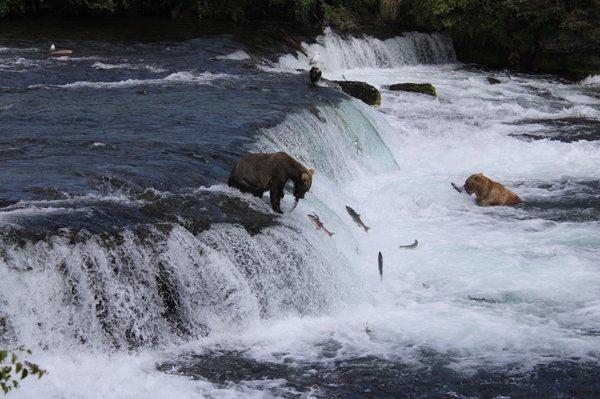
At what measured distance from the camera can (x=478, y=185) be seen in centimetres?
1228

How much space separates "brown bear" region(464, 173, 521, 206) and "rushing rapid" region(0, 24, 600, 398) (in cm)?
19

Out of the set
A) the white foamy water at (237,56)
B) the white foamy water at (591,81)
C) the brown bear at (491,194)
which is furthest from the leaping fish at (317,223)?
the white foamy water at (591,81)

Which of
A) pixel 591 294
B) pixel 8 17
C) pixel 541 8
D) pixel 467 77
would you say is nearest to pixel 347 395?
pixel 591 294

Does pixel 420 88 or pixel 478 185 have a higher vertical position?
pixel 420 88

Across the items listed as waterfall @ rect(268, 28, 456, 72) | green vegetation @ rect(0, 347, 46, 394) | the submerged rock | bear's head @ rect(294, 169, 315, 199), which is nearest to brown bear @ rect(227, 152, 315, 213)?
bear's head @ rect(294, 169, 315, 199)

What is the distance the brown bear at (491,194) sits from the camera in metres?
12.1

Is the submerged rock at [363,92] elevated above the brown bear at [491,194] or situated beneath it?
elevated above

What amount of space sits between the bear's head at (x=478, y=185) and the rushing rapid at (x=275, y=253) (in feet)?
0.74

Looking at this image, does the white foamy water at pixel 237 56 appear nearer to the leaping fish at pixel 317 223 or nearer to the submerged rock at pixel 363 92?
the submerged rock at pixel 363 92

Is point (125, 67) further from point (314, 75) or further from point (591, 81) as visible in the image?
point (591, 81)

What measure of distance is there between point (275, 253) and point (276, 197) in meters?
0.70

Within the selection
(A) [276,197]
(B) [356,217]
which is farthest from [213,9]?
Result: (A) [276,197]

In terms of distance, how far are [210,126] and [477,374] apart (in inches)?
265

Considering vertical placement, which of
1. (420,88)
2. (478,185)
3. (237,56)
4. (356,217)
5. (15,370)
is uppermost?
(237,56)
